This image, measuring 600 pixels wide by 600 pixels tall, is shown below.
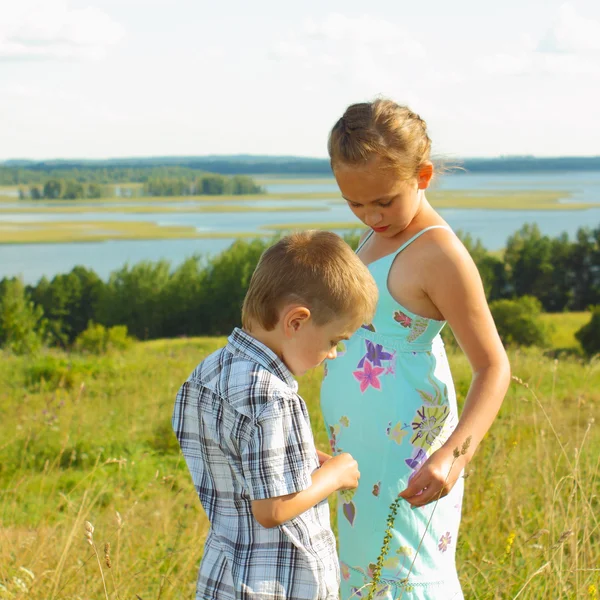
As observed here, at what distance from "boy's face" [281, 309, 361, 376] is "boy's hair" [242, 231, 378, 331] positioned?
0.02 meters

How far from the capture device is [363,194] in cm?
189

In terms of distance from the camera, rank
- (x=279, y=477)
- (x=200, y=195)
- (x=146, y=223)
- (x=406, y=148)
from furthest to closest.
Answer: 1. (x=200, y=195)
2. (x=146, y=223)
3. (x=406, y=148)
4. (x=279, y=477)

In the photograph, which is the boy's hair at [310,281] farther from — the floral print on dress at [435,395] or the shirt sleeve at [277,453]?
the floral print on dress at [435,395]

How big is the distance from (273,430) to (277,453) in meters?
0.04

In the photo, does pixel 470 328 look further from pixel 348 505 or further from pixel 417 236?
pixel 348 505

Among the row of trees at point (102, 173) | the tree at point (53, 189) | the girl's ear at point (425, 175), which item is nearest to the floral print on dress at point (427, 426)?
the girl's ear at point (425, 175)

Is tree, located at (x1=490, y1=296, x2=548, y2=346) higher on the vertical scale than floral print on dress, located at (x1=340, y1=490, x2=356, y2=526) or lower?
lower

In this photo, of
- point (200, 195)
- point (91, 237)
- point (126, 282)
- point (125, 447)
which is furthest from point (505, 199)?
point (125, 447)

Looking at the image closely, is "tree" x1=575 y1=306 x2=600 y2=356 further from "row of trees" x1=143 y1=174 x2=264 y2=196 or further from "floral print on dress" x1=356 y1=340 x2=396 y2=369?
"row of trees" x1=143 y1=174 x2=264 y2=196

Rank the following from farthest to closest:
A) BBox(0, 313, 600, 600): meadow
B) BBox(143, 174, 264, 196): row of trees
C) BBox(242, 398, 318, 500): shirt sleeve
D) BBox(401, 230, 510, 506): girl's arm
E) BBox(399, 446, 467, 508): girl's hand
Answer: BBox(143, 174, 264, 196): row of trees < BBox(0, 313, 600, 600): meadow < BBox(401, 230, 510, 506): girl's arm < BBox(399, 446, 467, 508): girl's hand < BBox(242, 398, 318, 500): shirt sleeve

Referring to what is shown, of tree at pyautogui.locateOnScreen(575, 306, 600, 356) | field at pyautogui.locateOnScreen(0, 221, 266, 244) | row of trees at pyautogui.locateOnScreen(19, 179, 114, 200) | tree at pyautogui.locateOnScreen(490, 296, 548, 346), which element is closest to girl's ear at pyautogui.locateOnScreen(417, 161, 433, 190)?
tree at pyautogui.locateOnScreen(575, 306, 600, 356)

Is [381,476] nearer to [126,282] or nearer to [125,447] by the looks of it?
[125,447]

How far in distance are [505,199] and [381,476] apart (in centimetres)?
18962

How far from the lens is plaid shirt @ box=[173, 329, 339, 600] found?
1.39m
